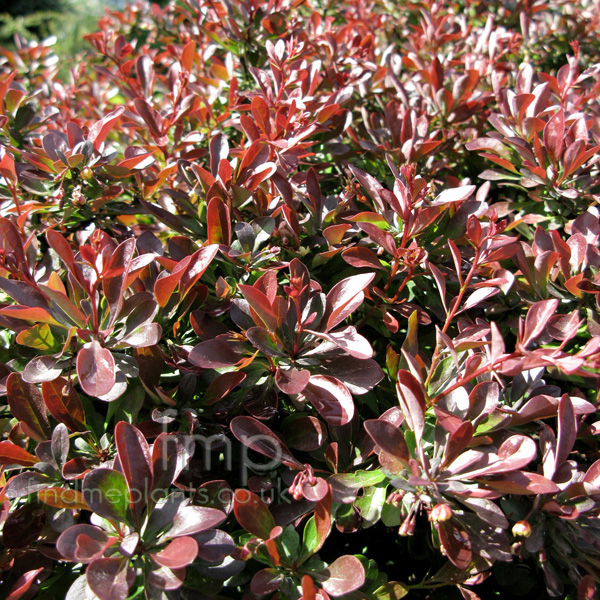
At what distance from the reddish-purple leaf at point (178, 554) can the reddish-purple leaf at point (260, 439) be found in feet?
0.79

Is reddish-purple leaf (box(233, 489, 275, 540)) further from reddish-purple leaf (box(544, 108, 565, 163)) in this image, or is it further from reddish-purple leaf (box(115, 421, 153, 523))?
reddish-purple leaf (box(544, 108, 565, 163))

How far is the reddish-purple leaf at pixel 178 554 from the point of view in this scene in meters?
0.94

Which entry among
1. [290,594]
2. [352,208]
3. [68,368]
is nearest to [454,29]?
[352,208]

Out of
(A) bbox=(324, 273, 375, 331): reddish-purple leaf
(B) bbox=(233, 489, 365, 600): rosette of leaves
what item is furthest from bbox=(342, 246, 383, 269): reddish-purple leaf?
(B) bbox=(233, 489, 365, 600): rosette of leaves

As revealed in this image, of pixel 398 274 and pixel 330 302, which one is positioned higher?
pixel 330 302

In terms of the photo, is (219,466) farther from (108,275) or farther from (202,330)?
(108,275)

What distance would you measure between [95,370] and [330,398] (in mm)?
533

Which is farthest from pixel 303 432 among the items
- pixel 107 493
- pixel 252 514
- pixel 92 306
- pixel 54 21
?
pixel 54 21

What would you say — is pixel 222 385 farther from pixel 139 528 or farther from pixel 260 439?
pixel 139 528

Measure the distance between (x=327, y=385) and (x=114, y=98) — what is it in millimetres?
2668

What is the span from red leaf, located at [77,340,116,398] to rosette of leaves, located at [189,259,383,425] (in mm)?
180

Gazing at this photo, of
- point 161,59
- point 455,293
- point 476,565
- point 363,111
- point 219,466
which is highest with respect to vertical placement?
point 161,59

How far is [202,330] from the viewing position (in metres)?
1.29

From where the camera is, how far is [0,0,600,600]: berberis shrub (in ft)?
3.56
